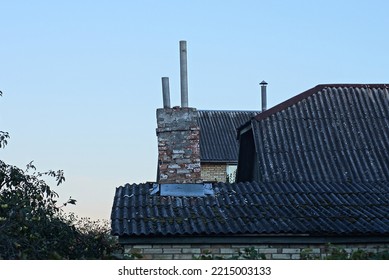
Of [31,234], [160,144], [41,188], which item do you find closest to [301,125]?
[160,144]

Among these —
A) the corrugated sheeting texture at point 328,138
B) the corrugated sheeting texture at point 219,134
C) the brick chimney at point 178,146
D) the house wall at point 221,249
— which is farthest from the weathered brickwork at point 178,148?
the corrugated sheeting texture at point 219,134

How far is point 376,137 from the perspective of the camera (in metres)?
19.0

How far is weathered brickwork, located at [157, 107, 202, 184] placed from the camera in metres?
13.4

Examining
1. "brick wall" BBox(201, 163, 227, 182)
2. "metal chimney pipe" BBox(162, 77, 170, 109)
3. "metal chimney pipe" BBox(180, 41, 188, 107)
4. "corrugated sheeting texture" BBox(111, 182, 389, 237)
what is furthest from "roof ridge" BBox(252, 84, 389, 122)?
"brick wall" BBox(201, 163, 227, 182)

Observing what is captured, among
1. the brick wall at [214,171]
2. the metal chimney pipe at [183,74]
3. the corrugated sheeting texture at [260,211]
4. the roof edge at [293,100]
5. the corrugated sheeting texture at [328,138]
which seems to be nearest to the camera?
the corrugated sheeting texture at [260,211]

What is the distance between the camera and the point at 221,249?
11133 millimetres

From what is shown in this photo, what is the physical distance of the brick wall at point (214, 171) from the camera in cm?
3484

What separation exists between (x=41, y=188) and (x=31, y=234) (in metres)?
2.15

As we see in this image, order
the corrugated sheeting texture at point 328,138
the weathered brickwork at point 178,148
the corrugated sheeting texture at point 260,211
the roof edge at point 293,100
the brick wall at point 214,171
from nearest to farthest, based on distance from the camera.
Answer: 1. the corrugated sheeting texture at point 260,211
2. the weathered brickwork at point 178,148
3. the corrugated sheeting texture at point 328,138
4. the roof edge at point 293,100
5. the brick wall at point 214,171

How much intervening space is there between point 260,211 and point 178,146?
88.6 inches

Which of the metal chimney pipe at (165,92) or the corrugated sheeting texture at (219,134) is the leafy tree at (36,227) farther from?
the corrugated sheeting texture at (219,134)

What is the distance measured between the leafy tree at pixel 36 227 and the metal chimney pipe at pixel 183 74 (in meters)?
2.64

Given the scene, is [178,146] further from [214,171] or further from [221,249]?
[214,171]

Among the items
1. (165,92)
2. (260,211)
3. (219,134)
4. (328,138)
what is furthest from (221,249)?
(219,134)
